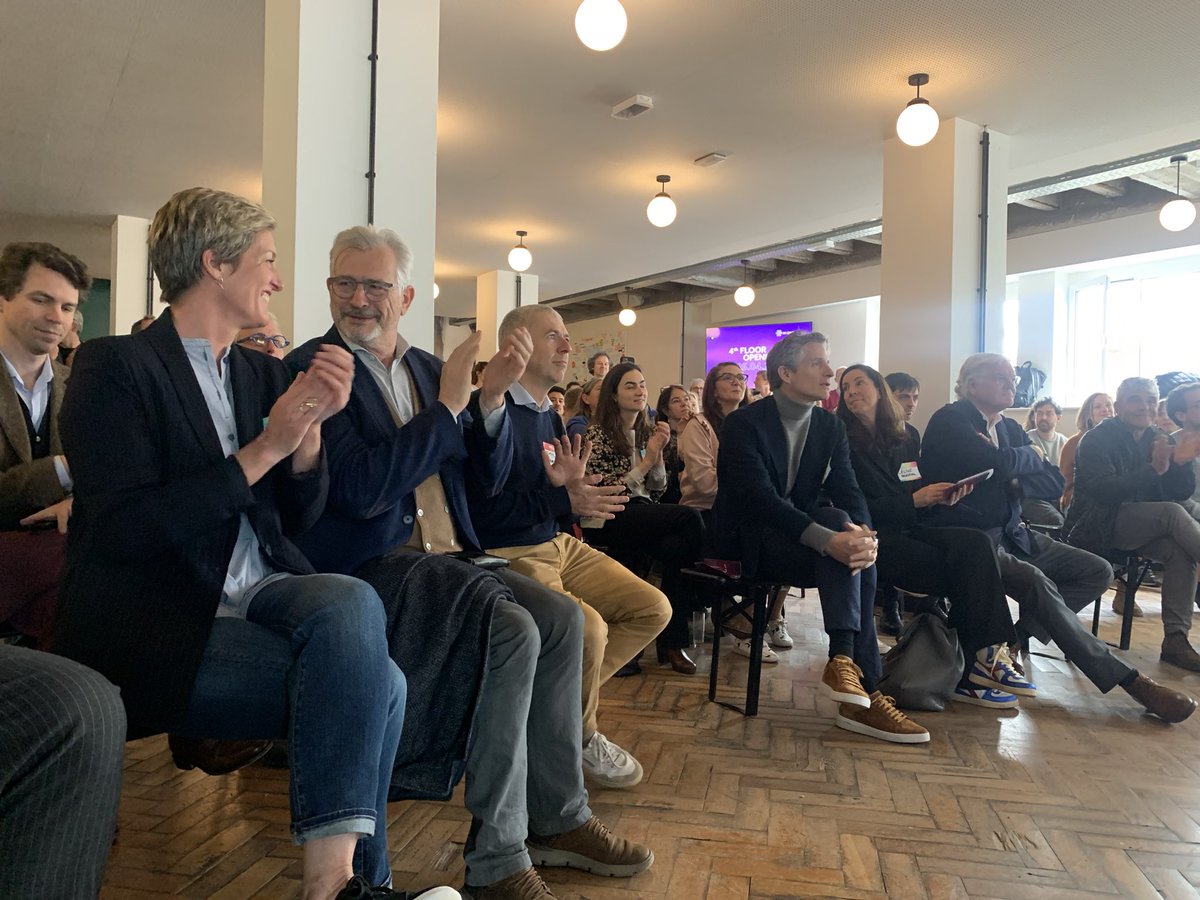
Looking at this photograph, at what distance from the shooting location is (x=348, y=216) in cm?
Answer: 304

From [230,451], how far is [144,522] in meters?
0.24

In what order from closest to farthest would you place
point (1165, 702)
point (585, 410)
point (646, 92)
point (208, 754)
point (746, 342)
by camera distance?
point (208, 754) → point (1165, 702) → point (585, 410) → point (646, 92) → point (746, 342)

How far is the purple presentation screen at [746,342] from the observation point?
11672mm

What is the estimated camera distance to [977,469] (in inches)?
126

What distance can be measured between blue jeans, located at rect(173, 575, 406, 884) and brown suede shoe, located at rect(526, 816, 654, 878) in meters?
0.52

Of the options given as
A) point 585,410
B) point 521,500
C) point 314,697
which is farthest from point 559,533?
point 585,410

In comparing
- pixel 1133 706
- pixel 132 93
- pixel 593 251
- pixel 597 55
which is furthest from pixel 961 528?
pixel 593 251

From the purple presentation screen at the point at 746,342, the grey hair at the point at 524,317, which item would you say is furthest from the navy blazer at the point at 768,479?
the purple presentation screen at the point at 746,342

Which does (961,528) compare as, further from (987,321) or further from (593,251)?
(593,251)

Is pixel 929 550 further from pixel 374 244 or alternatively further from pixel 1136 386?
pixel 374 244

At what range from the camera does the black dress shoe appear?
10.9 feet

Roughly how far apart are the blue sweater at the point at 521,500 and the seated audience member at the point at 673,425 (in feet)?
5.41

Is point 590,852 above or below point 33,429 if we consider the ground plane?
below

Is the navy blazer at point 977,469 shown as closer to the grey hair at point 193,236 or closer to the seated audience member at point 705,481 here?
the seated audience member at point 705,481
